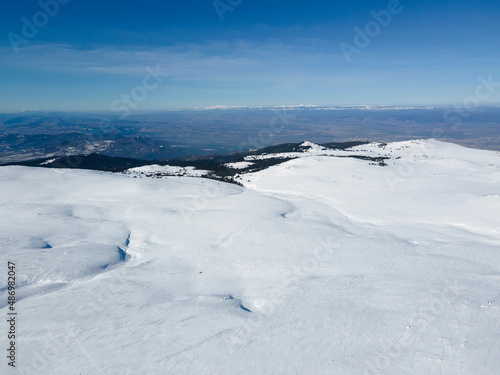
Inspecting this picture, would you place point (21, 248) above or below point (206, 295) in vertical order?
above

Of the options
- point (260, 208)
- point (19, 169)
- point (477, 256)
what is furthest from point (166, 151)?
point (477, 256)

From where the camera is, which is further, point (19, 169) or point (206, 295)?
point (19, 169)

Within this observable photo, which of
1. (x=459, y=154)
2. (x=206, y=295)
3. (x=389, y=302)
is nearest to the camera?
(x=389, y=302)

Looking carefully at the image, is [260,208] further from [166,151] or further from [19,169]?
[166,151]

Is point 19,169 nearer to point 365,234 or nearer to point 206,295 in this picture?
point 206,295

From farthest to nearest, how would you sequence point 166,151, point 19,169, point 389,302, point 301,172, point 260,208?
point 166,151 → point 301,172 → point 19,169 → point 260,208 → point 389,302

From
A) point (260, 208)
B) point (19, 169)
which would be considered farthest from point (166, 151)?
point (260, 208)
